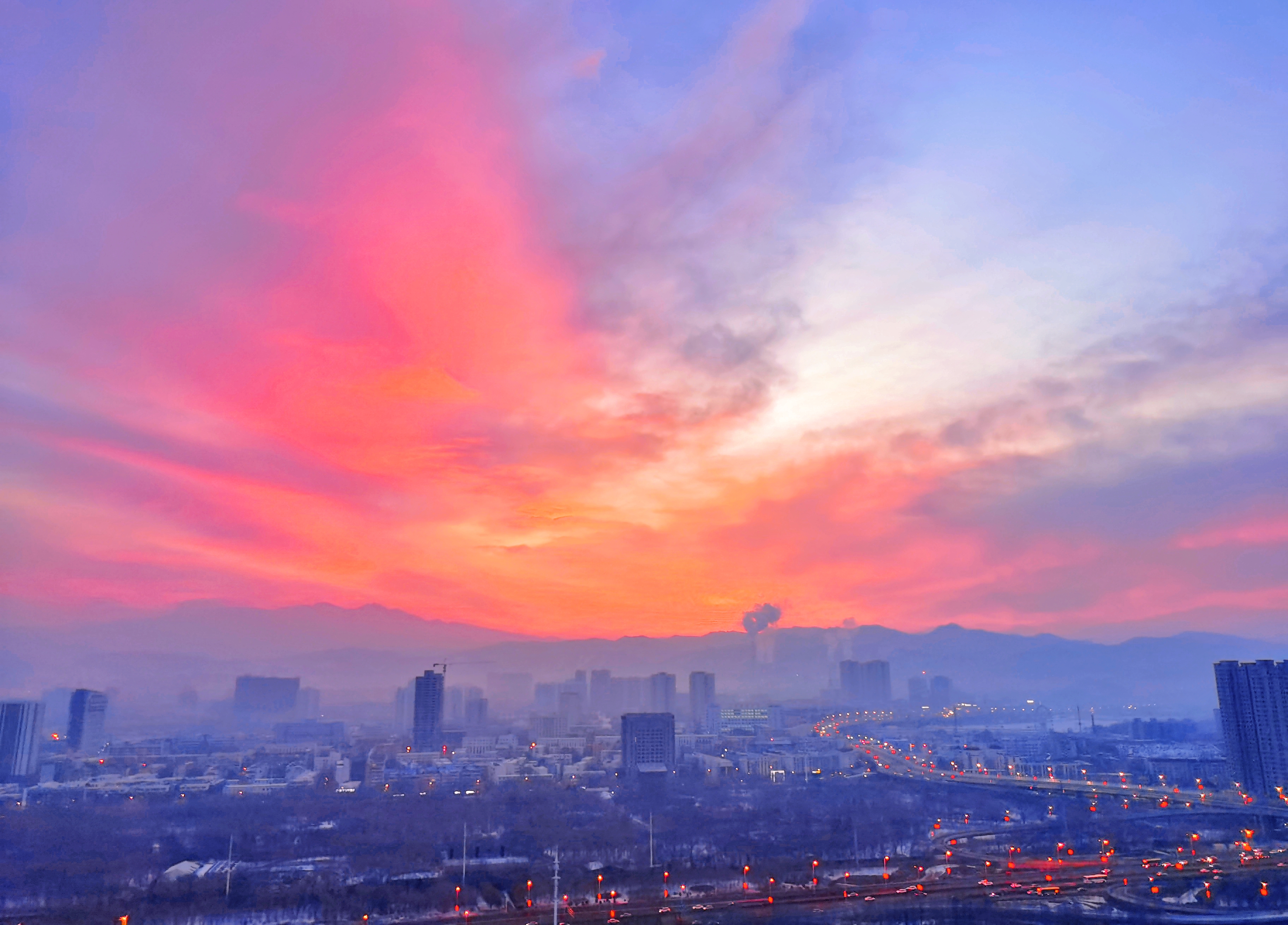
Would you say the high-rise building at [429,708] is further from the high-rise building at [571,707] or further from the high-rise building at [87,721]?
the high-rise building at [571,707]

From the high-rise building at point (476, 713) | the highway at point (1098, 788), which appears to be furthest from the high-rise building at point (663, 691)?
the highway at point (1098, 788)

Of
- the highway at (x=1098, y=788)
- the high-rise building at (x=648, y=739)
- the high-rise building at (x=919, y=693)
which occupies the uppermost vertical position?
the high-rise building at (x=919, y=693)

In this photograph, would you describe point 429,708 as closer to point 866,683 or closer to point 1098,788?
point 1098,788

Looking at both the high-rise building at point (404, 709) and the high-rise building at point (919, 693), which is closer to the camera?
the high-rise building at point (404, 709)

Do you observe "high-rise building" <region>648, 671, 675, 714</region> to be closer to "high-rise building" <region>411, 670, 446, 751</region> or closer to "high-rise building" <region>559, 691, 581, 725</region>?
"high-rise building" <region>559, 691, 581, 725</region>

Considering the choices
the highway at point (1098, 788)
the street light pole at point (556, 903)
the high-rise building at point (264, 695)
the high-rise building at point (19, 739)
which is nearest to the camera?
the street light pole at point (556, 903)

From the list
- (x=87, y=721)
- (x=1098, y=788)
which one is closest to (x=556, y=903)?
(x=1098, y=788)
